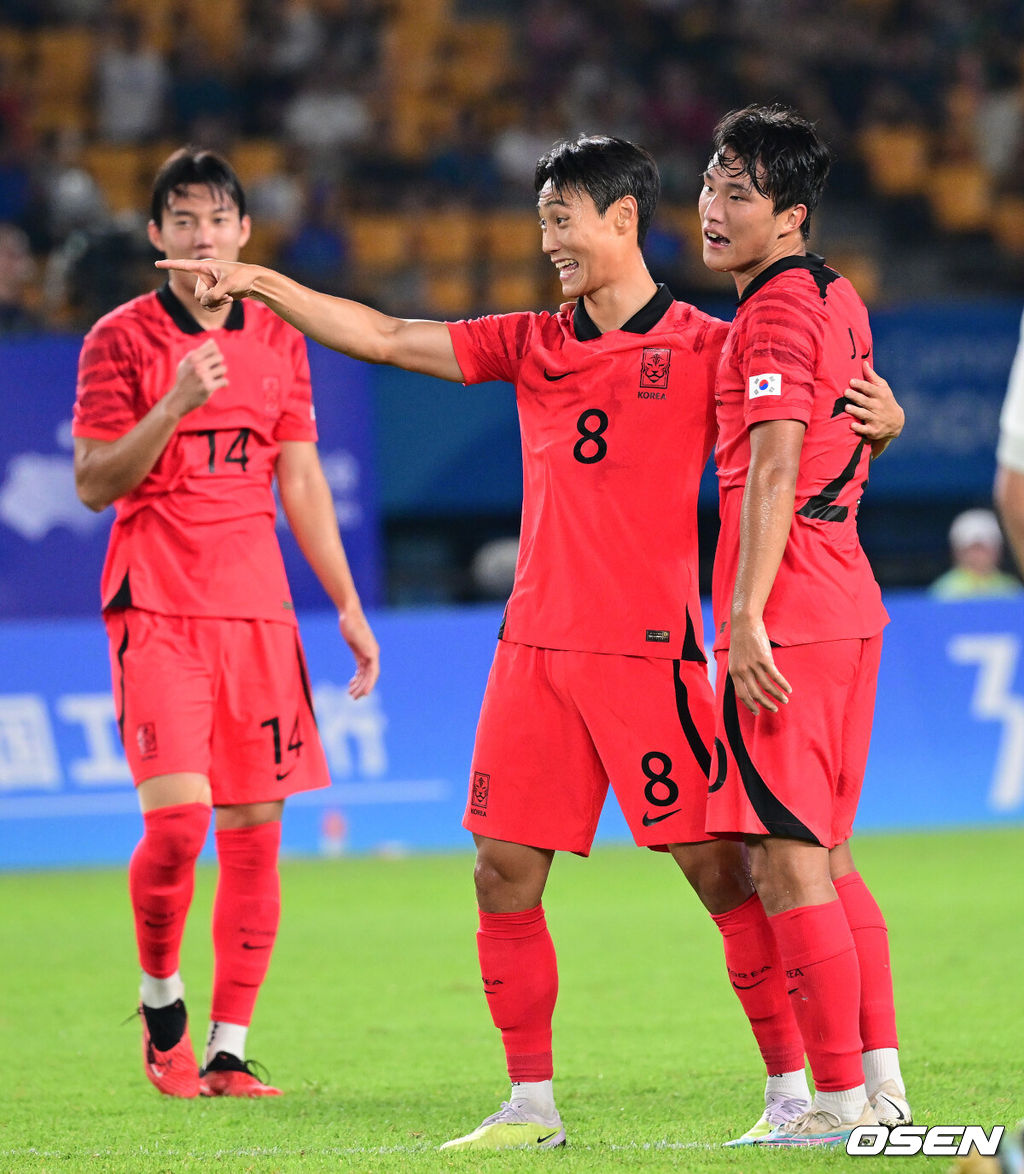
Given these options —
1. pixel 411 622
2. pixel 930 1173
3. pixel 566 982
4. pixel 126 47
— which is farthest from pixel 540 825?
pixel 126 47

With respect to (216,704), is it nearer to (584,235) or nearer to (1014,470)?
(584,235)

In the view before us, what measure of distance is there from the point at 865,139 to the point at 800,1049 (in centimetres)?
1450

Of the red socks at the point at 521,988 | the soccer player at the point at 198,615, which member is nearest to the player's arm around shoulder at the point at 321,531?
the soccer player at the point at 198,615

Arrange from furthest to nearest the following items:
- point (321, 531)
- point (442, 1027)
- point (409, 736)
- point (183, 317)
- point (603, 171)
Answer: point (409, 736)
point (442, 1027)
point (321, 531)
point (183, 317)
point (603, 171)

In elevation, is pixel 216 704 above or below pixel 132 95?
below

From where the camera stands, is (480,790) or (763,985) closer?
(763,985)

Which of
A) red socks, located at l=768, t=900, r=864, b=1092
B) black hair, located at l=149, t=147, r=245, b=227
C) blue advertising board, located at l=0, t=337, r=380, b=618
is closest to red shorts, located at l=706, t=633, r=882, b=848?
red socks, located at l=768, t=900, r=864, b=1092

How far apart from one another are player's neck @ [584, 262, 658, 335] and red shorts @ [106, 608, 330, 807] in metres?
1.46

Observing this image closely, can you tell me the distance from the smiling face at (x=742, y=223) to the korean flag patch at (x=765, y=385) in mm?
354

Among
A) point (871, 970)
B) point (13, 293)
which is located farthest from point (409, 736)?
point (871, 970)

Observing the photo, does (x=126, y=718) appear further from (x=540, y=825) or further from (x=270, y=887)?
(x=540, y=825)

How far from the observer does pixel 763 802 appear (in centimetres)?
362

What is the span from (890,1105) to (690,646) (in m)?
1.09

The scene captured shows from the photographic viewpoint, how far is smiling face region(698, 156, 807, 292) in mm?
3814
